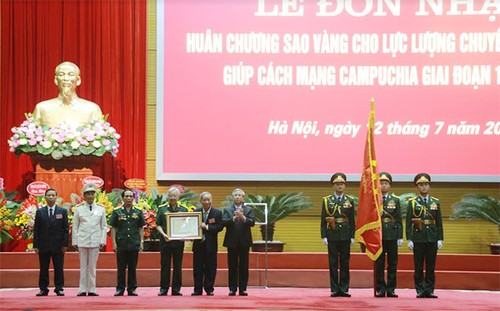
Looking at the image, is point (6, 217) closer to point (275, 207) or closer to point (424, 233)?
point (275, 207)

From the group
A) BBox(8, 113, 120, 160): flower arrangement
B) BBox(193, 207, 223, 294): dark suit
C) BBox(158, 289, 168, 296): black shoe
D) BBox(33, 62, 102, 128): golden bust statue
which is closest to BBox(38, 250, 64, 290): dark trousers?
BBox(158, 289, 168, 296): black shoe

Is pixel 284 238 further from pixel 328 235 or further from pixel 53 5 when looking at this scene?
pixel 53 5

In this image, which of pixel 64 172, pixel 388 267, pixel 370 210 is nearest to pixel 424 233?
pixel 388 267

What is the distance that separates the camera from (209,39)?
10852 mm

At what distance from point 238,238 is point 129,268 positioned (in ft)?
3.46

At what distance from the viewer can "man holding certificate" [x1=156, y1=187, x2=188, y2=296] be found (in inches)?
328

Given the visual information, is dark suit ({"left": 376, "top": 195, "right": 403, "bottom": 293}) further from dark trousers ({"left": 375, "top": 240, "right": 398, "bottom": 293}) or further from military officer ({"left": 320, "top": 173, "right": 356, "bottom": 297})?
military officer ({"left": 320, "top": 173, "right": 356, "bottom": 297})

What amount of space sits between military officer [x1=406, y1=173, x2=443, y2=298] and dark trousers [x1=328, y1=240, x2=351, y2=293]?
0.60 m

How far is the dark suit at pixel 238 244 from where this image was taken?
832cm

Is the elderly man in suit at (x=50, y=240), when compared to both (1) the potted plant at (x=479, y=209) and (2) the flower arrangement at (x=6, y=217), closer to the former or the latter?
(2) the flower arrangement at (x=6, y=217)

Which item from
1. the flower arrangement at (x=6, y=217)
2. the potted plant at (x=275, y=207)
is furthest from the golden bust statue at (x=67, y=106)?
the potted plant at (x=275, y=207)

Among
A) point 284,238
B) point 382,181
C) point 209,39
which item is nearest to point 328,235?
point 382,181

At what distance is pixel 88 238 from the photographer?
8289 millimetres

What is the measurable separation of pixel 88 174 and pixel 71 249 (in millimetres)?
863
